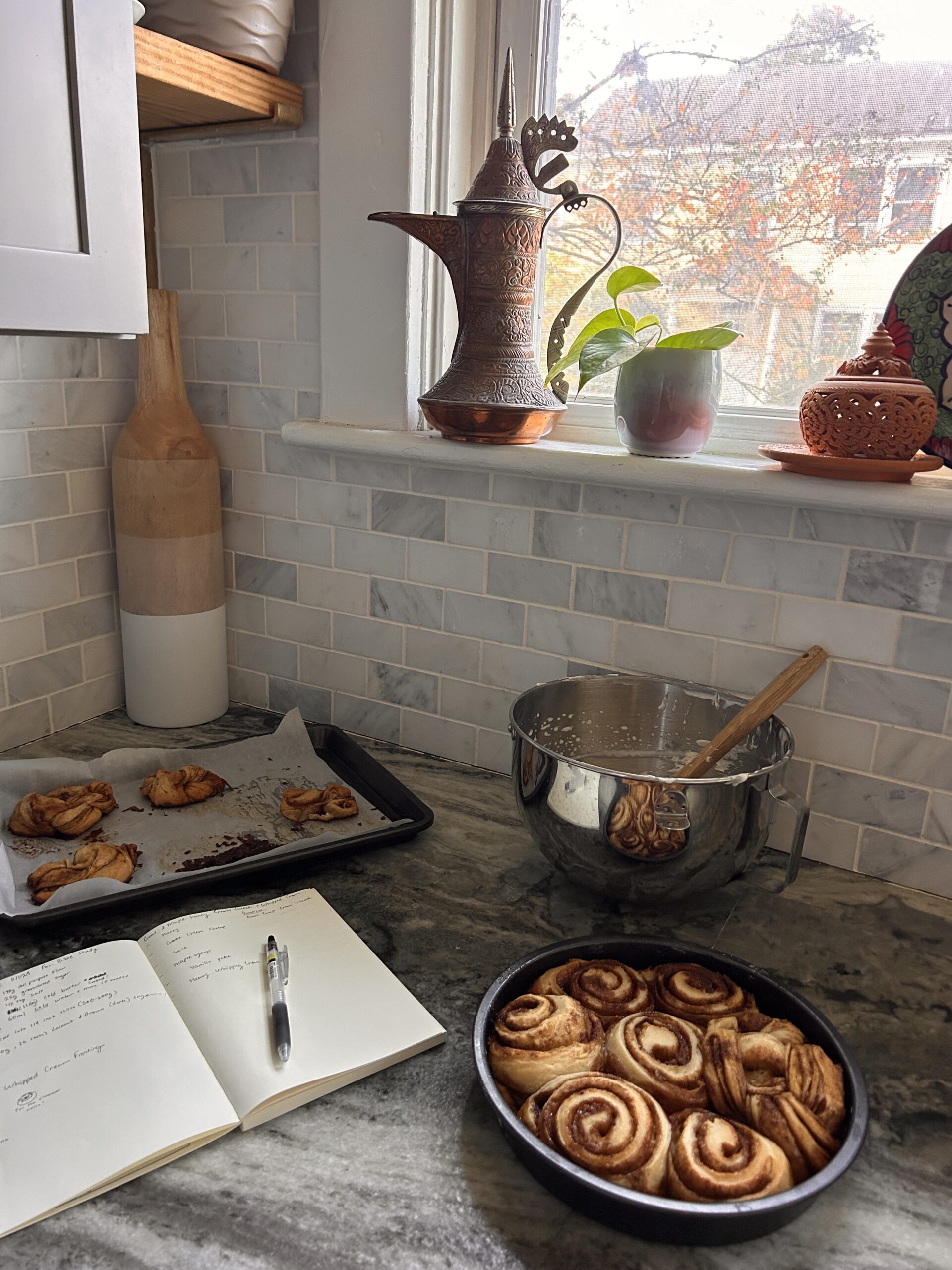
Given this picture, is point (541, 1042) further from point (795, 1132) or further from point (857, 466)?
point (857, 466)

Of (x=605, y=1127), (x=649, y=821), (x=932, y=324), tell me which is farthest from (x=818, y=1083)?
(x=932, y=324)

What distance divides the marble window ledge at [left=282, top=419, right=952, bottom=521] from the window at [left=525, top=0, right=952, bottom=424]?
19 cm

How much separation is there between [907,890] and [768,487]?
1.60ft

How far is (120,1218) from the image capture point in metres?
0.64

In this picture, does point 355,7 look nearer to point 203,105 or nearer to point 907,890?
point 203,105

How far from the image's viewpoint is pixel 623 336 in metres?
1.10

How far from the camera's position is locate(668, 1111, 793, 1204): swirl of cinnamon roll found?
2.05 feet

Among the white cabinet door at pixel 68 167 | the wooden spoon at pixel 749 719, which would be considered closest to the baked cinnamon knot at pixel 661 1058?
the wooden spoon at pixel 749 719

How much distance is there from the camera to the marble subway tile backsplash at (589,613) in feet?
3.46

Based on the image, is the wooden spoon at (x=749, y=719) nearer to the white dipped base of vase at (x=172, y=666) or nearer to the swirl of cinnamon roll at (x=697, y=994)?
the swirl of cinnamon roll at (x=697, y=994)

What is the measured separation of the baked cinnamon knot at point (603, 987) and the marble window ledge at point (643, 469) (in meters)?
A: 0.51

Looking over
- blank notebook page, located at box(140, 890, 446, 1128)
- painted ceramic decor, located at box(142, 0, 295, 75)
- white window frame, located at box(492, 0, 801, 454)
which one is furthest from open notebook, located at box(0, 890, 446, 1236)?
painted ceramic decor, located at box(142, 0, 295, 75)

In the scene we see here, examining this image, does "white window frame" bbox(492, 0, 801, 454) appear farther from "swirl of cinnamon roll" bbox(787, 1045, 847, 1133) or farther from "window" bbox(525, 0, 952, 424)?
"swirl of cinnamon roll" bbox(787, 1045, 847, 1133)

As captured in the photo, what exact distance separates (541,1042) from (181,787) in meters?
0.62
